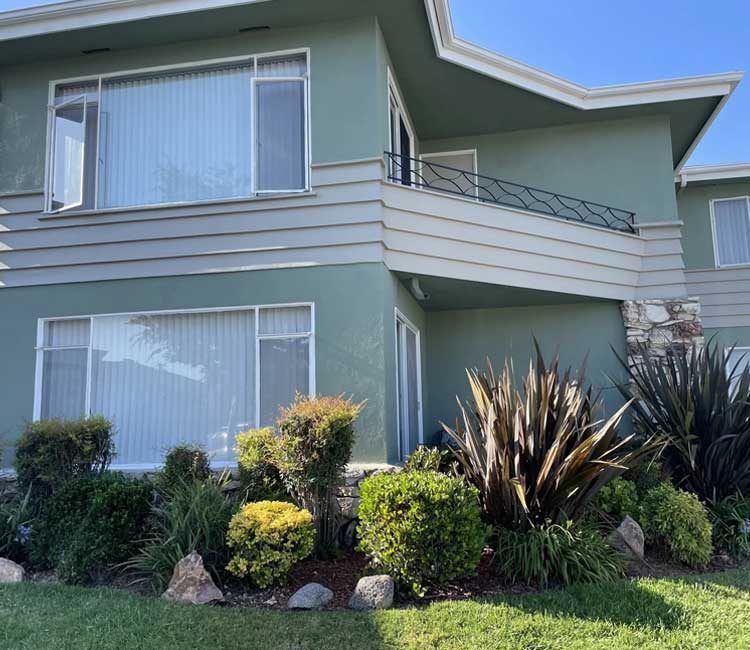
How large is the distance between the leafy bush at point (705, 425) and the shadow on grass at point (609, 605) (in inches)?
92.3

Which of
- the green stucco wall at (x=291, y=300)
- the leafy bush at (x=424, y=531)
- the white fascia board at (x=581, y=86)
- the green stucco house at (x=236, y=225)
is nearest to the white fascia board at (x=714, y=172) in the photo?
the white fascia board at (x=581, y=86)

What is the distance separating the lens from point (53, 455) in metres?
6.44

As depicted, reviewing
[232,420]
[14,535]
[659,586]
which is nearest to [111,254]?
[232,420]

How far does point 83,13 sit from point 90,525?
604cm

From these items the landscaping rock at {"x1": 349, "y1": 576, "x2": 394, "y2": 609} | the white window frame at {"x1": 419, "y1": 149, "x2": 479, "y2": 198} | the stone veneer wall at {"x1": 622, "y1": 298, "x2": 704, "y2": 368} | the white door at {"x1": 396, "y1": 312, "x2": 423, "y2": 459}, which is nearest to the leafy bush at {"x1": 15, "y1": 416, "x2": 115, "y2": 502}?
the landscaping rock at {"x1": 349, "y1": 576, "x2": 394, "y2": 609}

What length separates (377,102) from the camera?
7559mm

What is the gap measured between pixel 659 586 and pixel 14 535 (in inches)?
236

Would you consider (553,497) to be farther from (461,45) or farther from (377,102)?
(461,45)

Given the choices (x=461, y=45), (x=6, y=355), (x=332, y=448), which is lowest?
(x=332, y=448)

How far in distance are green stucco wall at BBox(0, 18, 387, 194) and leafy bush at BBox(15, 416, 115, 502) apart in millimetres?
3580

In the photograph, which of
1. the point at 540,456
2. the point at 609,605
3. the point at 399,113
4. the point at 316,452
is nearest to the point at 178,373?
the point at 316,452

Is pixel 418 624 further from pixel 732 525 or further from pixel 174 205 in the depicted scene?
pixel 174 205

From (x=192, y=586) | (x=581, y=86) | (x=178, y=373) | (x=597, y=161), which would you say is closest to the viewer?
(x=192, y=586)

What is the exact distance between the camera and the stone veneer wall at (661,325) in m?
9.31
